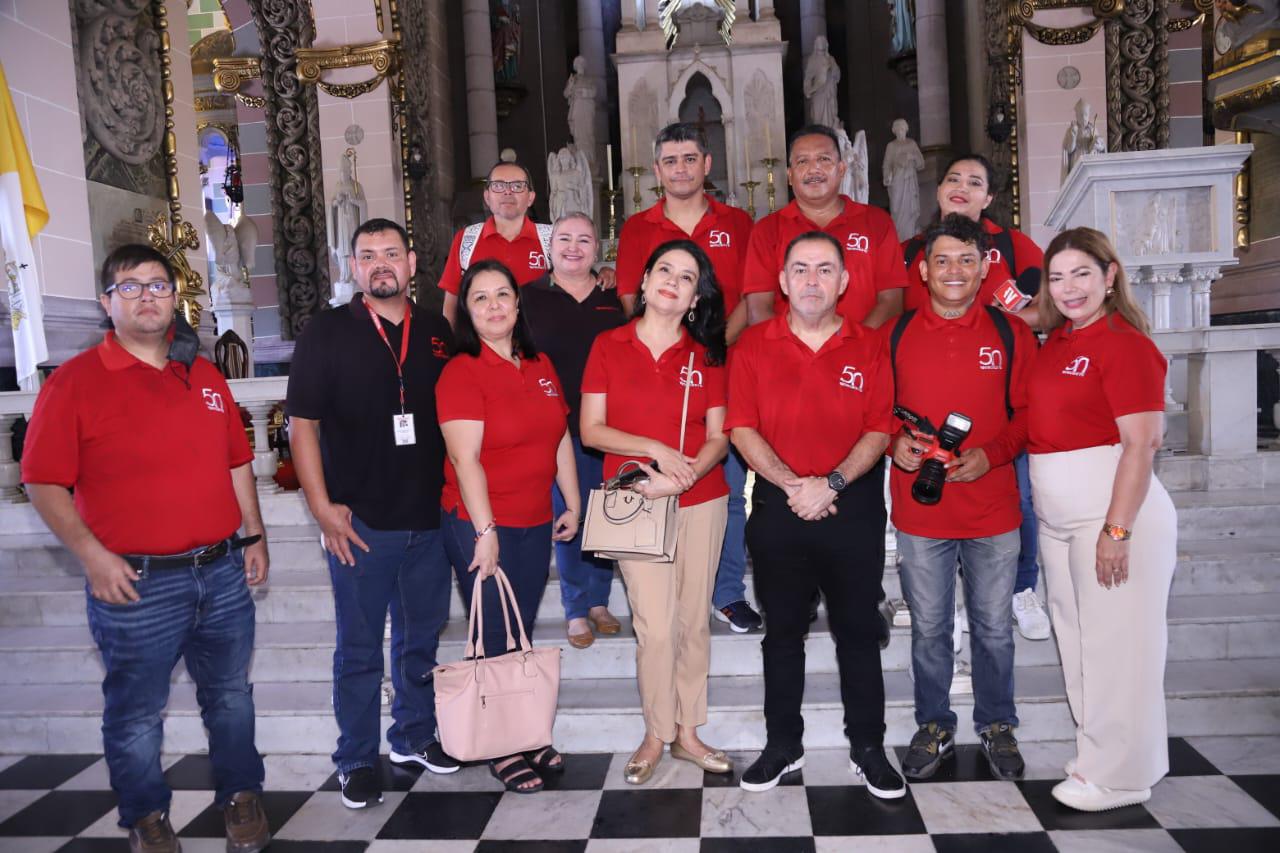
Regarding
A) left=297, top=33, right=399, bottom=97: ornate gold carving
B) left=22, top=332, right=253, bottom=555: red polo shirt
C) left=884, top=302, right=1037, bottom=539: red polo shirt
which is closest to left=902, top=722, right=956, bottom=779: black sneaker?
left=884, top=302, right=1037, bottom=539: red polo shirt

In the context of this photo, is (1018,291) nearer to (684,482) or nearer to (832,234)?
(832,234)

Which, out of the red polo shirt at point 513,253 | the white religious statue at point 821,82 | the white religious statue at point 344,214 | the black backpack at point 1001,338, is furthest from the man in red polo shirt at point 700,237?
the white religious statue at point 821,82

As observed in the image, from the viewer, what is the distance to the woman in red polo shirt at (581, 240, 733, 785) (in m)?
3.04

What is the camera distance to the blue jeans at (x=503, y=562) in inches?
124

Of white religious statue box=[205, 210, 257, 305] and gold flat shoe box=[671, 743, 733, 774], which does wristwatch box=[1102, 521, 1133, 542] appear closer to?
gold flat shoe box=[671, 743, 733, 774]

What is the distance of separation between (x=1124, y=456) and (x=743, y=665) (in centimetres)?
176

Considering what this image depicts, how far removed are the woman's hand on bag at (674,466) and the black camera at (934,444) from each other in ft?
2.25

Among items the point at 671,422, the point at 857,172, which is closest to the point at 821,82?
the point at 857,172

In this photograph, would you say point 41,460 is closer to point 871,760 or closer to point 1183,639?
point 871,760

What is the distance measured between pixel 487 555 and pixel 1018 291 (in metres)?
2.10

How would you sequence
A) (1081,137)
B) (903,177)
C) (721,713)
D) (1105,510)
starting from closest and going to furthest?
(1105,510), (721,713), (1081,137), (903,177)

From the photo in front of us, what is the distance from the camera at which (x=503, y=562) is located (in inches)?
125

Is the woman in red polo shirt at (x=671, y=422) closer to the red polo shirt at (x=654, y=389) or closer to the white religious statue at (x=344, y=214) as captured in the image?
the red polo shirt at (x=654, y=389)

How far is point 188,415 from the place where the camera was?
2826 millimetres
